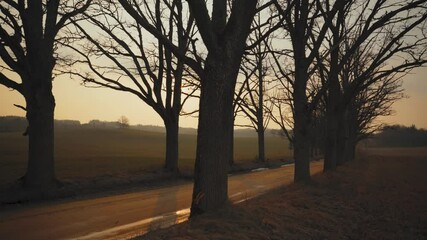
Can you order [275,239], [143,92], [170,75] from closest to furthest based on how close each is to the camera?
[275,239], [143,92], [170,75]

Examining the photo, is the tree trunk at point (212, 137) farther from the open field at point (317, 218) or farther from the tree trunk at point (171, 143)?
the tree trunk at point (171, 143)

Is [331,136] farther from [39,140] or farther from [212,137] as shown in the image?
[212,137]

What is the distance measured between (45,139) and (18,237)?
6.99m

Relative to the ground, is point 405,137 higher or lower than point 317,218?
higher

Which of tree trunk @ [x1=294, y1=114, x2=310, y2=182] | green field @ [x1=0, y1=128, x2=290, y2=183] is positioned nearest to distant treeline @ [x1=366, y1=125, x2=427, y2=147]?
green field @ [x1=0, y1=128, x2=290, y2=183]

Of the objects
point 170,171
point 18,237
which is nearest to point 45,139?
point 18,237

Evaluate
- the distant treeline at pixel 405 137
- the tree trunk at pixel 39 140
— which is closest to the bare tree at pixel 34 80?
the tree trunk at pixel 39 140

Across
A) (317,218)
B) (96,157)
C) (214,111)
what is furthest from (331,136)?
(96,157)

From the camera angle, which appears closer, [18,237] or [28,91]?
[18,237]

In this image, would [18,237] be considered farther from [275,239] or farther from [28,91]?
[28,91]

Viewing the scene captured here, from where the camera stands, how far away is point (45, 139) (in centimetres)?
1482

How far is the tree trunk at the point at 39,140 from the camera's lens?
1452 cm

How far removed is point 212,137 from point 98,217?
4.58 m

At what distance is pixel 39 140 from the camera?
14.7 meters
